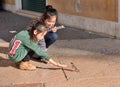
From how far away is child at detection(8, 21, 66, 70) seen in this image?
17.9 feet

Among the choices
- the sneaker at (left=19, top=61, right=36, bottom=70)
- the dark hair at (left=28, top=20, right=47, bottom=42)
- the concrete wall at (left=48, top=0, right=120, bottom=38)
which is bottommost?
the sneaker at (left=19, top=61, right=36, bottom=70)

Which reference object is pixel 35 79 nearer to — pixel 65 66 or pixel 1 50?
pixel 65 66

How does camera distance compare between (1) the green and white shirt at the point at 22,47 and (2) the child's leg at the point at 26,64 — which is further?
(2) the child's leg at the point at 26,64

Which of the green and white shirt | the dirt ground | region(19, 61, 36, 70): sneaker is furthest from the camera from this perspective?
region(19, 61, 36, 70): sneaker

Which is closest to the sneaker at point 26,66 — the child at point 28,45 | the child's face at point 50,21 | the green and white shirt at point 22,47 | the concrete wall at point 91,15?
the child at point 28,45

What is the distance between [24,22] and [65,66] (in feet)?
16.7

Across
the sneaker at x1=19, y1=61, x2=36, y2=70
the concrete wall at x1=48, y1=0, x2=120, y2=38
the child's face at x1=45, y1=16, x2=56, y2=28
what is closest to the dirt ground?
the sneaker at x1=19, y1=61, x2=36, y2=70

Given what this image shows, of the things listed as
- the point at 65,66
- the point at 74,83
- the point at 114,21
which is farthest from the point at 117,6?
the point at 74,83

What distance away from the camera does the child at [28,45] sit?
5445 mm

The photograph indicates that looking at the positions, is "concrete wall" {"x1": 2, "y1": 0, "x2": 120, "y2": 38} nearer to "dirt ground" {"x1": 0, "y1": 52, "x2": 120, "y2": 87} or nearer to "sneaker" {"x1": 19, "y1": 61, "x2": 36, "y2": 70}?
"dirt ground" {"x1": 0, "y1": 52, "x2": 120, "y2": 87}

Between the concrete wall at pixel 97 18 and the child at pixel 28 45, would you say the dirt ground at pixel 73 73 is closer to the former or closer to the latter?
the child at pixel 28 45

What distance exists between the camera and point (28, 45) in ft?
18.1

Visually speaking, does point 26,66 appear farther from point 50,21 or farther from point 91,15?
point 91,15

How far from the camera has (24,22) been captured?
35.0ft
